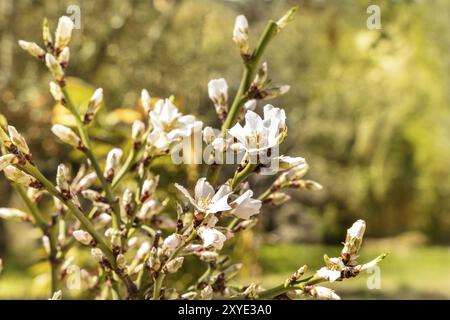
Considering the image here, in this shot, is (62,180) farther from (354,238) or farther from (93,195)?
(354,238)

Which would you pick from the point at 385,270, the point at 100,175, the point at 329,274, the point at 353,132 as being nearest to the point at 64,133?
the point at 100,175

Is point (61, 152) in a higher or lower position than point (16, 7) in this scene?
lower

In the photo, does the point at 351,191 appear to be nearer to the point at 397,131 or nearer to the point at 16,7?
the point at 397,131

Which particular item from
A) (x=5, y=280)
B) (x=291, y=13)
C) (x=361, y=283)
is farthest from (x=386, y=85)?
(x=291, y=13)

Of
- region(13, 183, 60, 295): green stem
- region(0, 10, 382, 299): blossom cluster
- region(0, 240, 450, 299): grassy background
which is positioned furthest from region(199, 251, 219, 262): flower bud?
region(0, 240, 450, 299): grassy background

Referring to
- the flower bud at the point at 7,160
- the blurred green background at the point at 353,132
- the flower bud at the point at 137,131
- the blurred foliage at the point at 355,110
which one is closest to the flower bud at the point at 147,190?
the flower bud at the point at 137,131

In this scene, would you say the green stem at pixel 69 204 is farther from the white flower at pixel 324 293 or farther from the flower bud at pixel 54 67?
the white flower at pixel 324 293
